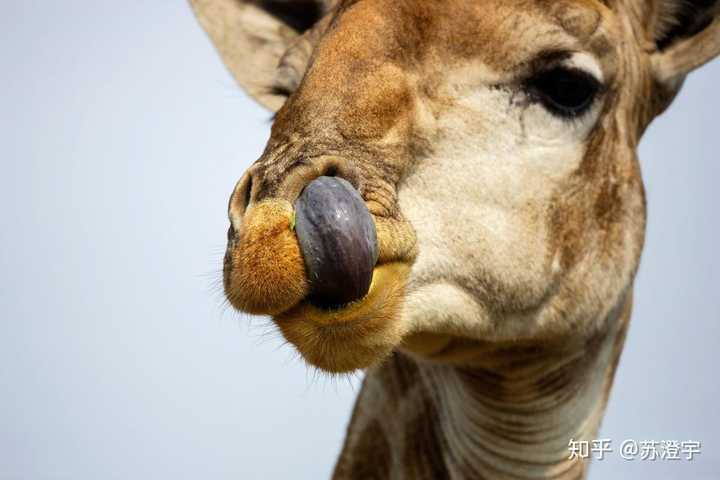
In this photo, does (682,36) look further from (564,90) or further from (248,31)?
(248,31)

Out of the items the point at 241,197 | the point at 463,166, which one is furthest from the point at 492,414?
the point at 241,197

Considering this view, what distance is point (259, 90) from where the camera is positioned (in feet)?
17.4

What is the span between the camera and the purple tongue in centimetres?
282

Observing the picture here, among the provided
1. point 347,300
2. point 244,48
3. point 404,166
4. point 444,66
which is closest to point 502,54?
point 444,66

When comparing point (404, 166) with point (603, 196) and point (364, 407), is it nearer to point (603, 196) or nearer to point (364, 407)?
point (603, 196)

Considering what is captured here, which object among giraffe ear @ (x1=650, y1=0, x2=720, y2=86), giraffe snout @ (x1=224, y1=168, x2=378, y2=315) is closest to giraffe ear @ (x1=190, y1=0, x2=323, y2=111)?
giraffe ear @ (x1=650, y1=0, x2=720, y2=86)

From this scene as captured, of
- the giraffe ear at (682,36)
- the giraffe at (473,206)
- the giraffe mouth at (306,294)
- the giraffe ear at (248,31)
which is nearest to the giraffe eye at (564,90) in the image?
the giraffe at (473,206)

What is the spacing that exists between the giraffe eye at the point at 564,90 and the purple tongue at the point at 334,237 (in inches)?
50.2

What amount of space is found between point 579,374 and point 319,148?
2.17 meters

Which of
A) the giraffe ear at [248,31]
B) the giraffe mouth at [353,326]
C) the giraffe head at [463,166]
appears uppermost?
the giraffe ear at [248,31]

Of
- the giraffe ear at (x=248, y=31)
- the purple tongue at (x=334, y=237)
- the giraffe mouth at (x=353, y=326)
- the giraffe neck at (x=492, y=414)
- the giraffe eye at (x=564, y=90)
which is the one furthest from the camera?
the giraffe ear at (x=248, y=31)

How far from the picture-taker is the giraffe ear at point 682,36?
4.54 metres

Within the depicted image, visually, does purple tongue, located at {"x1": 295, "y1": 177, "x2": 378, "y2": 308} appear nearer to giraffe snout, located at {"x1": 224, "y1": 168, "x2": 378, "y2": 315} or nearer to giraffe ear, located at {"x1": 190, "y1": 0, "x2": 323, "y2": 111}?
giraffe snout, located at {"x1": 224, "y1": 168, "x2": 378, "y2": 315}

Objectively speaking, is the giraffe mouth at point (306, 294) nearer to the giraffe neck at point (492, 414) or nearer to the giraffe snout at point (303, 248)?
the giraffe snout at point (303, 248)
